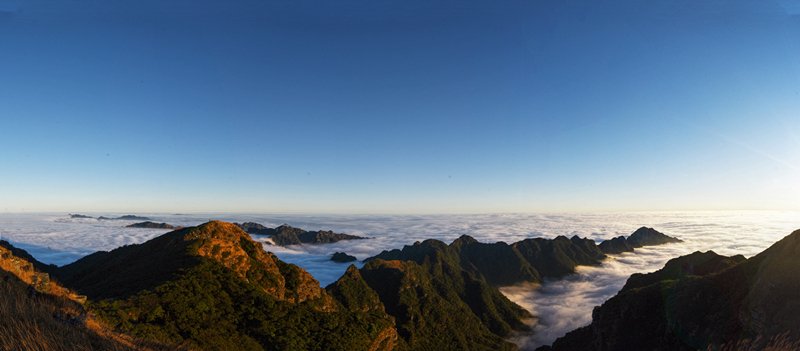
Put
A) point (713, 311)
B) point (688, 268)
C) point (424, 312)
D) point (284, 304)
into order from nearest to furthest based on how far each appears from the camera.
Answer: point (284, 304) → point (713, 311) → point (688, 268) → point (424, 312)

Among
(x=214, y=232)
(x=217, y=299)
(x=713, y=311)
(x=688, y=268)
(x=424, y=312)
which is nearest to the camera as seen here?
(x=217, y=299)

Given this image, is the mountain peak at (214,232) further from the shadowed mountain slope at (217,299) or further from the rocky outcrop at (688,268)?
the rocky outcrop at (688,268)

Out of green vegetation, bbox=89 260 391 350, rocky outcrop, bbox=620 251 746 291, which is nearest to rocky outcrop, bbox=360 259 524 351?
rocky outcrop, bbox=620 251 746 291

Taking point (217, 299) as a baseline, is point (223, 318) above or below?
below

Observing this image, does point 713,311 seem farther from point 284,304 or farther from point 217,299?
point 217,299

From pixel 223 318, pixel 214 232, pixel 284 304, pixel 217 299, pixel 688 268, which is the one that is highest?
pixel 214 232

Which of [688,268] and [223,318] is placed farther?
[688,268]

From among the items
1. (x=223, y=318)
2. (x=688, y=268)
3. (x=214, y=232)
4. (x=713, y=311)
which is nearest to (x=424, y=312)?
(x=713, y=311)

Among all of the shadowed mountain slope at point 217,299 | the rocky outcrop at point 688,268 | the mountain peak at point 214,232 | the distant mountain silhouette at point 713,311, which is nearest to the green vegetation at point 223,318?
the shadowed mountain slope at point 217,299

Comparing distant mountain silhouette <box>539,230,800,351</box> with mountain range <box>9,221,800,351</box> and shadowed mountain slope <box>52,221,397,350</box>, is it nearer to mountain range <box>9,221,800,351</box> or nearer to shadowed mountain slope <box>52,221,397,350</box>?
mountain range <box>9,221,800,351</box>
